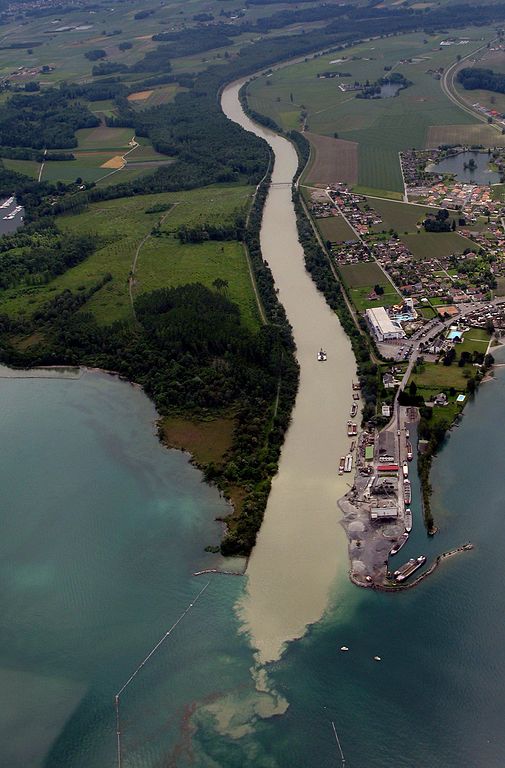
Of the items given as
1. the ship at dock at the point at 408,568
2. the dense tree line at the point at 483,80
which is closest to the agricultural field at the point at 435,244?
the ship at dock at the point at 408,568

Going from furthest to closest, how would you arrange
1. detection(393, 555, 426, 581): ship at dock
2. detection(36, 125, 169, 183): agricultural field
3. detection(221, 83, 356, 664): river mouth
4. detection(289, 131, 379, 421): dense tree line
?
detection(36, 125, 169, 183): agricultural field < detection(289, 131, 379, 421): dense tree line < detection(393, 555, 426, 581): ship at dock < detection(221, 83, 356, 664): river mouth

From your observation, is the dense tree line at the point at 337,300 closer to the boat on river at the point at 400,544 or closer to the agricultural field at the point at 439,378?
the agricultural field at the point at 439,378

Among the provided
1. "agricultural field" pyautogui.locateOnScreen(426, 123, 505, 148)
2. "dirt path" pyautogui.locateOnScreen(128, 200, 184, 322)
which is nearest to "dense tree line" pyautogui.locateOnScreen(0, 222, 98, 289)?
"dirt path" pyautogui.locateOnScreen(128, 200, 184, 322)

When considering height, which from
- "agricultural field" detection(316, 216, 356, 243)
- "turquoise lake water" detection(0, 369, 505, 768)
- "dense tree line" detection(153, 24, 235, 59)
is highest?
"dense tree line" detection(153, 24, 235, 59)

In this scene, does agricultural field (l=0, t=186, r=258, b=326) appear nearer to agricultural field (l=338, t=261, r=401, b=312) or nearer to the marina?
agricultural field (l=338, t=261, r=401, b=312)

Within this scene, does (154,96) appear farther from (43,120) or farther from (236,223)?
(236,223)

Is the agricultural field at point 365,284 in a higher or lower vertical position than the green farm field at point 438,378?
higher
